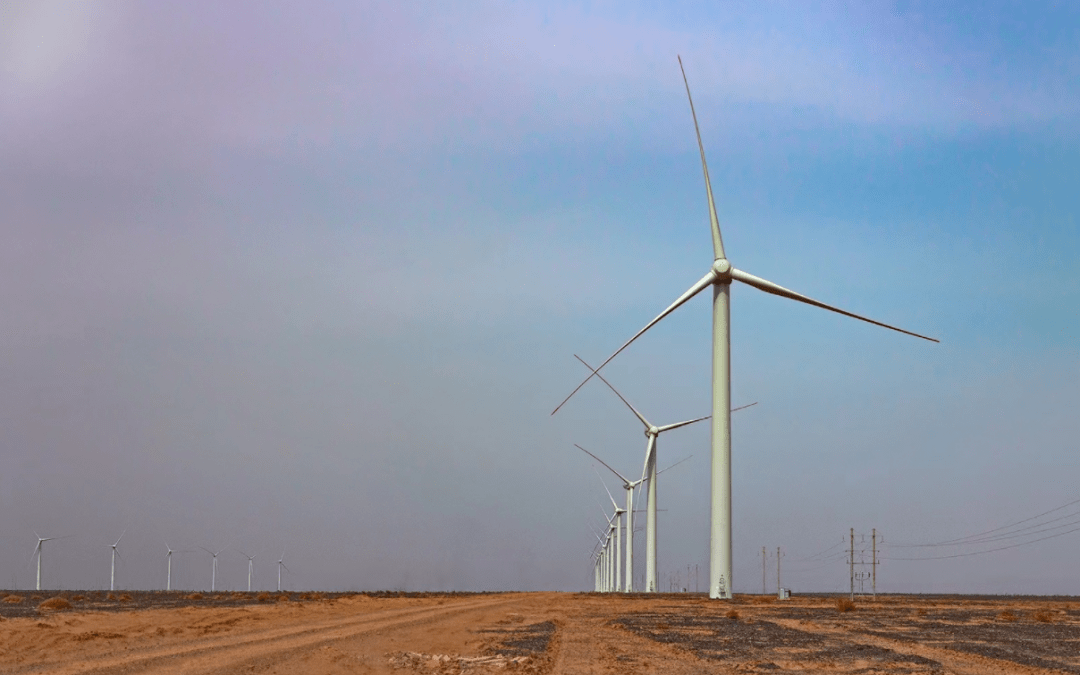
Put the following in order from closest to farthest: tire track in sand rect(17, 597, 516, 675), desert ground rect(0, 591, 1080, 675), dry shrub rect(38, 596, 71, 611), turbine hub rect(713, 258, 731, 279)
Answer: tire track in sand rect(17, 597, 516, 675), desert ground rect(0, 591, 1080, 675), dry shrub rect(38, 596, 71, 611), turbine hub rect(713, 258, 731, 279)

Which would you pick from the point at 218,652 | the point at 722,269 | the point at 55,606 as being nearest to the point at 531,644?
the point at 218,652

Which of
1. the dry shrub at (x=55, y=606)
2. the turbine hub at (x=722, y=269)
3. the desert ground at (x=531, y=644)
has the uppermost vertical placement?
the turbine hub at (x=722, y=269)

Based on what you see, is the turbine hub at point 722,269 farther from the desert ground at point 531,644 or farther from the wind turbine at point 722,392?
the desert ground at point 531,644

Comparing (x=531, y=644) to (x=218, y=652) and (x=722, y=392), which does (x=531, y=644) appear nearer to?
Answer: (x=218, y=652)

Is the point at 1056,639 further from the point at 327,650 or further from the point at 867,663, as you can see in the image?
the point at 327,650

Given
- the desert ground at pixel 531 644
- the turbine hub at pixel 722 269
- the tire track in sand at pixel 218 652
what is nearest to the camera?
the tire track in sand at pixel 218 652

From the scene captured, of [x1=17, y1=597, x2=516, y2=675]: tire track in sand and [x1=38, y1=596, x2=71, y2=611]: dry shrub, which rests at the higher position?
[x1=17, y1=597, x2=516, y2=675]: tire track in sand

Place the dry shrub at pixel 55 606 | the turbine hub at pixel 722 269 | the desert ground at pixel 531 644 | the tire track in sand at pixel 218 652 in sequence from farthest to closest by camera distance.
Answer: the turbine hub at pixel 722 269
the dry shrub at pixel 55 606
the desert ground at pixel 531 644
the tire track in sand at pixel 218 652

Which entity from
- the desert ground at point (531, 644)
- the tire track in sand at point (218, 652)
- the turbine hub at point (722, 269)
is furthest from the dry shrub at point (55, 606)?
the turbine hub at point (722, 269)

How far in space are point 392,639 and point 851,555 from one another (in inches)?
3955

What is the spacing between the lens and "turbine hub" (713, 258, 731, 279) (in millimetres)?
82812

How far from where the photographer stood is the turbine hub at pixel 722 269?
8281cm

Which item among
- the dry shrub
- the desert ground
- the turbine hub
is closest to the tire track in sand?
the desert ground

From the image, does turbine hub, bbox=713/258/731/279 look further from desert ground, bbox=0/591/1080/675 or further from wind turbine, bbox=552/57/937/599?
desert ground, bbox=0/591/1080/675
